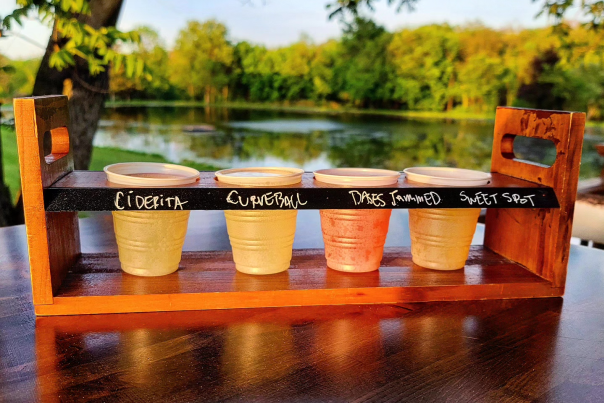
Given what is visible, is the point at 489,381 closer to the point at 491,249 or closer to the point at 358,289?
the point at 358,289

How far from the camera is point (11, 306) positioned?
3.45 ft

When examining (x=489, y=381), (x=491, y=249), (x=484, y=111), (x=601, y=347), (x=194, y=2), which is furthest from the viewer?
(x=484, y=111)

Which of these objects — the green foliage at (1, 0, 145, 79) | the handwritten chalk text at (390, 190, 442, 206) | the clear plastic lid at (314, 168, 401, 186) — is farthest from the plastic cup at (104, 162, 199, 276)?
the green foliage at (1, 0, 145, 79)

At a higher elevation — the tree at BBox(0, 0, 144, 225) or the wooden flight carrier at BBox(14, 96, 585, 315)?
the tree at BBox(0, 0, 144, 225)

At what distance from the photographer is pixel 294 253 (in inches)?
51.6

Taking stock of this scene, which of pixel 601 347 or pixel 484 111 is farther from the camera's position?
pixel 484 111

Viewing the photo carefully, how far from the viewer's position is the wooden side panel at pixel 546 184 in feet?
3.77

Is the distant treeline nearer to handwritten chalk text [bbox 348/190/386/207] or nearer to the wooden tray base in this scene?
the wooden tray base

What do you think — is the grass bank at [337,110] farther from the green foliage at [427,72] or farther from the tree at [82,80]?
the tree at [82,80]

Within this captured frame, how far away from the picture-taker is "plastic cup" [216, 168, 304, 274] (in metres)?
1.06

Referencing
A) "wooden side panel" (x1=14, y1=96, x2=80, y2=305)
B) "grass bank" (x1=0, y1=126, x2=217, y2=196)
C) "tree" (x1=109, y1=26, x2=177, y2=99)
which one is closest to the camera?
"wooden side panel" (x1=14, y1=96, x2=80, y2=305)

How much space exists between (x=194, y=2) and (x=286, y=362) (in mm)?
8329

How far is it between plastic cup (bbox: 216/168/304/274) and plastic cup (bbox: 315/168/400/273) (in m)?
0.08

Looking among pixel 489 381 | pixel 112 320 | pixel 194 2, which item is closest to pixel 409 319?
pixel 489 381
